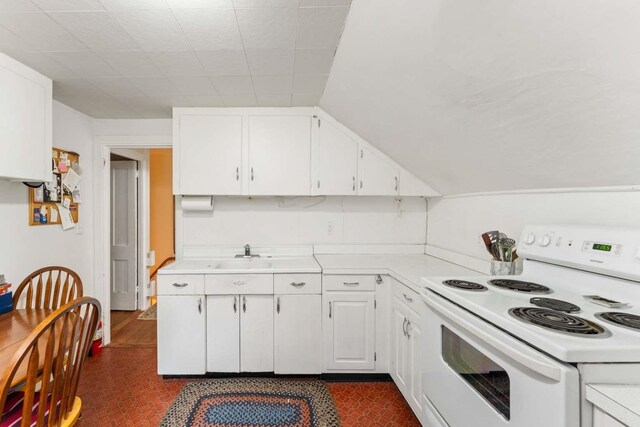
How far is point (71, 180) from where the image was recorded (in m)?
2.36

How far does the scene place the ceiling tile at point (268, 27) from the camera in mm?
1304

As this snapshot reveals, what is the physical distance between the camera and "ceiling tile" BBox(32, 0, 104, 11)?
1219 mm

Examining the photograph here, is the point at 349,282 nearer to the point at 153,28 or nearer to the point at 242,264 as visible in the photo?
the point at 242,264

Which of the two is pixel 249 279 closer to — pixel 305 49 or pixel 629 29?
pixel 305 49

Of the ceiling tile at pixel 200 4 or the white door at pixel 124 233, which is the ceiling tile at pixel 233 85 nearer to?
the ceiling tile at pixel 200 4

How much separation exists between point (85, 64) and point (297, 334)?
2315mm

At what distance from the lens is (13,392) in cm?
128

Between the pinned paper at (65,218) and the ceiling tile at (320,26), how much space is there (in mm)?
2319

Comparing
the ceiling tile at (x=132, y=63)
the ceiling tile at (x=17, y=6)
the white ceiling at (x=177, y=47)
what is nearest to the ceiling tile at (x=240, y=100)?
the white ceiling at (x=177, y=47)

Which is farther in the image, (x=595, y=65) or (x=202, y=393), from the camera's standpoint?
(x=202, y=393)

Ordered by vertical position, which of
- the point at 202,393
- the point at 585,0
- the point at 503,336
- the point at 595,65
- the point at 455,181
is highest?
the point at 585,0

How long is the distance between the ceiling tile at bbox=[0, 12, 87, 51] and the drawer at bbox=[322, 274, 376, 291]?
2108 mm

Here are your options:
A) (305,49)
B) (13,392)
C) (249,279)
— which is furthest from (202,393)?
(305,49)

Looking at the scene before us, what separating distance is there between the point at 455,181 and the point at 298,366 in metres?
1.86
